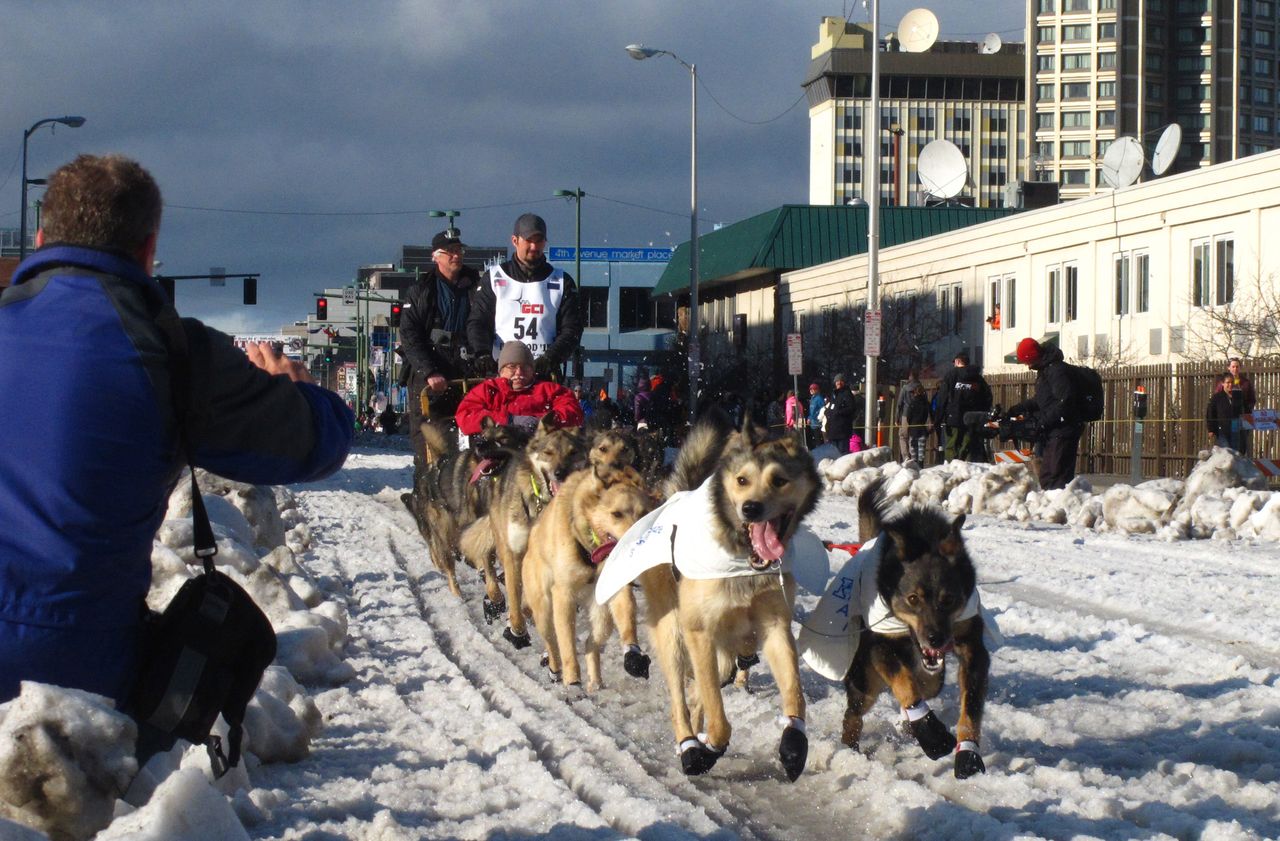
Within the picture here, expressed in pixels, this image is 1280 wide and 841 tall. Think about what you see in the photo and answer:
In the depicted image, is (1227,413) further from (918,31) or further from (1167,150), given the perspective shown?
(918,31)

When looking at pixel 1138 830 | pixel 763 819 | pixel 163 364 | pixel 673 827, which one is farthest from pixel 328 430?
pixel 1138 830

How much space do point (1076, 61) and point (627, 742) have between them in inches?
5305

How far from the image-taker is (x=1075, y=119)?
441ft

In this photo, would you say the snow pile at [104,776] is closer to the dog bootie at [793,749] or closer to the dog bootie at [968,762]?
the dog bootie at [793,749]

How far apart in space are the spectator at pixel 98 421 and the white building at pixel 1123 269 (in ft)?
99.3

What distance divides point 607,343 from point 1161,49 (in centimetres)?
6576

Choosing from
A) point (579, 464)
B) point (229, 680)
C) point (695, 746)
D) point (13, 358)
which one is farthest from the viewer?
point (579, 464)

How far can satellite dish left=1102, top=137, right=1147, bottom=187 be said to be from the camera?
40.3 metres

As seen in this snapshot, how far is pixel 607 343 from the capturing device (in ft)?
314

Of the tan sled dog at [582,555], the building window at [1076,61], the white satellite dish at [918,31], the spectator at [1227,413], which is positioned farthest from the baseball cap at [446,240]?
the building window at [1076,61]

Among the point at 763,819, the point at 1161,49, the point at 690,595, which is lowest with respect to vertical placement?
the point at 763,819

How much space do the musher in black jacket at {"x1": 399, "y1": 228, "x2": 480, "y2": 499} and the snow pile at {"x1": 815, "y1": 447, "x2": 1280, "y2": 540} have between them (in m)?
3.58

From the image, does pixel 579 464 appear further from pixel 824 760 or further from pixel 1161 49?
pixel 1161 49

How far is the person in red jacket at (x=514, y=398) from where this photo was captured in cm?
1029
